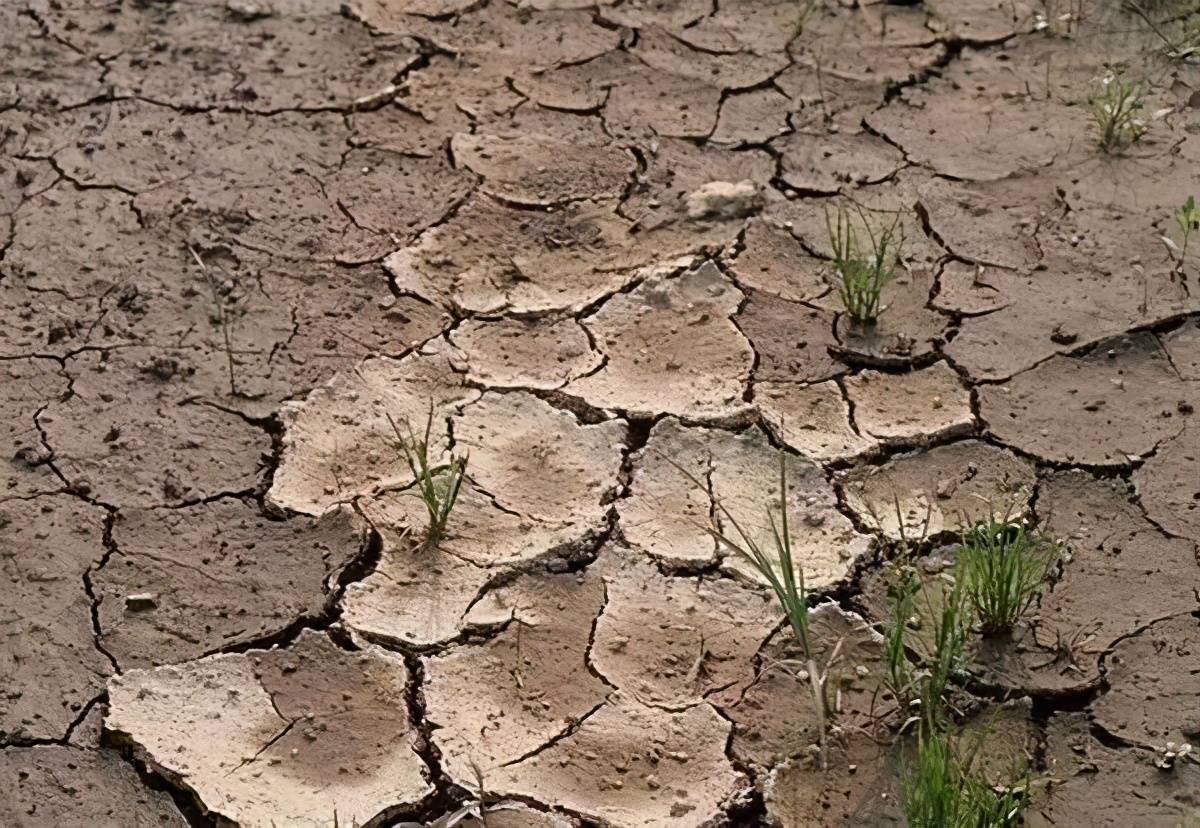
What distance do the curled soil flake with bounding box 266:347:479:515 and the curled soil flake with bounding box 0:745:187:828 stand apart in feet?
2.23

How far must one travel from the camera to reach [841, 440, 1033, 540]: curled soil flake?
3.35 m

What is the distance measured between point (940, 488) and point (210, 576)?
1.45 meters

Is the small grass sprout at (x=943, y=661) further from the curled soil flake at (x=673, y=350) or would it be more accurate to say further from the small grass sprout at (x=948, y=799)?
the curled soil flake at (x=673, y=350)

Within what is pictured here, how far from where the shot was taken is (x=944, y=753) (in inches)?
107

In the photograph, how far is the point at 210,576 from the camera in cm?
326

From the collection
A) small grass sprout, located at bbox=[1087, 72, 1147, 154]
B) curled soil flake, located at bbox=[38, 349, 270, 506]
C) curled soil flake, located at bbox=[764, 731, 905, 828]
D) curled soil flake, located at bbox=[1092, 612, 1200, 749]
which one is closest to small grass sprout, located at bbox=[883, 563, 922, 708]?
curled soil flake, located at bbox=[764, 731, 905, 828]

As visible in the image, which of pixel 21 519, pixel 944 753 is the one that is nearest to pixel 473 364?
pixel 21 519

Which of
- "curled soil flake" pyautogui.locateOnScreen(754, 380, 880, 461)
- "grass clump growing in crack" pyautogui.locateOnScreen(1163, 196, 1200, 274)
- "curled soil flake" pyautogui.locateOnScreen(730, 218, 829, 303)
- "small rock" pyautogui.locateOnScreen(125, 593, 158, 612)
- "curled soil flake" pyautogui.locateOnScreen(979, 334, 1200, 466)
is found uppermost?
"grass clump growing in crack" pyautogui.locateOnScreen(1163, 196, 1200, 274)

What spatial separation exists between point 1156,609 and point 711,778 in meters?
0.92

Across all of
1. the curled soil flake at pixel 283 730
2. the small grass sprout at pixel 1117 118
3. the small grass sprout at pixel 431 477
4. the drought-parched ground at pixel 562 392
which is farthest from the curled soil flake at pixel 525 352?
the small grass sprout at pixel 1117 118

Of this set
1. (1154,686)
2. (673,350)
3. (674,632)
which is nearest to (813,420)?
(673,350)

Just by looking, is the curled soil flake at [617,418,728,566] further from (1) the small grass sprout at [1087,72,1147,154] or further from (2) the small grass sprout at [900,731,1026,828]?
(1) the small grass sprout at [1087,72,1147,154]

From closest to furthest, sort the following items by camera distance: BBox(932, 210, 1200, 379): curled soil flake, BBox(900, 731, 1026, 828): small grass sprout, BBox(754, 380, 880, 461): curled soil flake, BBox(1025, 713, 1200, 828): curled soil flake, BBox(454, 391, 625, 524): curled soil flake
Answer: BBox(900, 731, 1026, 828): small grass sprout < BBox(1025, 713, 1200, 828): curled soil flake < BBox(454, 391, 625, 524): curled soil flake < BBox(754, 380, 880, 461): curled soil flake < BBox(932, 210, 1200, 379): curled soil flake

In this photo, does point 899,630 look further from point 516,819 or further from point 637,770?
point 516,819
